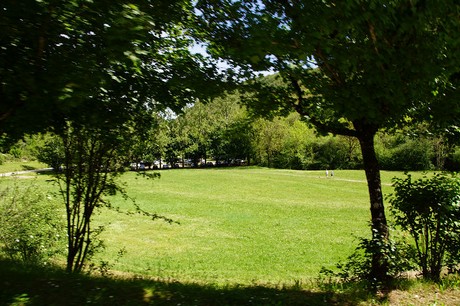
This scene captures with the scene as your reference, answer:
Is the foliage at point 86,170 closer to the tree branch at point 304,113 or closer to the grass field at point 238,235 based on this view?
the grass field at point 238,235

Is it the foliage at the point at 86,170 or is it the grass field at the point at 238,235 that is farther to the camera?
the grass field at the point at 238,235

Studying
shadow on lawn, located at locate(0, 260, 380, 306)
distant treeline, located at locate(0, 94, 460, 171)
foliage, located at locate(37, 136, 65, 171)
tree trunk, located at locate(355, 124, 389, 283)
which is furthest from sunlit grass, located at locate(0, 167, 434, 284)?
distant treeline, located at locate(0, 94, 460, 171)

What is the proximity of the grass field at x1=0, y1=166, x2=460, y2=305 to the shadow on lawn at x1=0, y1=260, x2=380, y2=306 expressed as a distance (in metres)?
0.02

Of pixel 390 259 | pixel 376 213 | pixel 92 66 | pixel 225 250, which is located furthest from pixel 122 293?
pixel 225 250

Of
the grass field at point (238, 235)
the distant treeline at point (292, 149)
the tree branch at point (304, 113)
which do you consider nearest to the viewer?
the tree branch at point (304, 113)

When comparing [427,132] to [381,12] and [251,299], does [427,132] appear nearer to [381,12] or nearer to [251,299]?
[381,12]

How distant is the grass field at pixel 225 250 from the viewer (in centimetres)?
652

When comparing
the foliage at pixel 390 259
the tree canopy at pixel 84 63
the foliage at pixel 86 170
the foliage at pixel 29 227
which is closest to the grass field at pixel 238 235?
the foliage at pixel 86 170

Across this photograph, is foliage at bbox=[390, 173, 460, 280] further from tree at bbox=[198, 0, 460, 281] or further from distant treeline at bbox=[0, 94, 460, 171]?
distant treeline at bbox=[0, 94, 460, 171]

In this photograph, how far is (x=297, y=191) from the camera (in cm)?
4109

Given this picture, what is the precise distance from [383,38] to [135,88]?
493 cm

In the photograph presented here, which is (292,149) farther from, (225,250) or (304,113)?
(304,113)

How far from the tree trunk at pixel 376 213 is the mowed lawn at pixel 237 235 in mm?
1178

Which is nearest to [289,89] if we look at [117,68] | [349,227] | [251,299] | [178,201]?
Result: [117,68]
